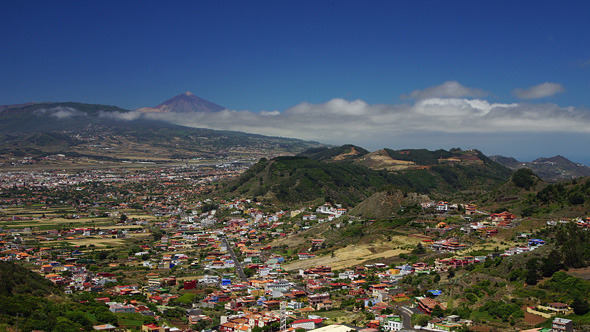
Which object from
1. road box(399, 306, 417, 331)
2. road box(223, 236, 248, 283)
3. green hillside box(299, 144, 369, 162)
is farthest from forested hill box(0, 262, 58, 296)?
green hillside box(299, 144, 369, 162)

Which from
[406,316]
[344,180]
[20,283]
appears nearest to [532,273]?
[406,316]

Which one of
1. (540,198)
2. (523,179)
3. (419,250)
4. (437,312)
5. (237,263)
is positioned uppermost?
(523,179)

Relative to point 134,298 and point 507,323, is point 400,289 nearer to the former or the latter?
point 507,323

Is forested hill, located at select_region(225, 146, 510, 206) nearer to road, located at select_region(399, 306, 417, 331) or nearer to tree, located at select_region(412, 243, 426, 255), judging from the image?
tree, located at select_region(412, 243, 426, 255)

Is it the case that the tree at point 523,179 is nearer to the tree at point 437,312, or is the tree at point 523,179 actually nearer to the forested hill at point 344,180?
the forested hill at point 344,180

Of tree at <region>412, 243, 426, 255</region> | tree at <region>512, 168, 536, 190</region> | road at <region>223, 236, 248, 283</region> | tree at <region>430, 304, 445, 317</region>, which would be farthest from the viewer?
tree at <region>512, 168, 536, 190</region>

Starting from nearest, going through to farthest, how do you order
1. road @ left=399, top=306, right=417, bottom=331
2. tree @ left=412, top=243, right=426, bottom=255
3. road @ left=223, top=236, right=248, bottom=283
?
road @ left=399, top=306, right=417, bottom=331, road @ left=223, top=236, right=248, bottom=283, tree @ left=412, top=243, right=426, bottom=255

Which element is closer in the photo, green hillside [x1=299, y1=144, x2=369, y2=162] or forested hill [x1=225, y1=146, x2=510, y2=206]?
forested hill [x1=225, y1=146, x2=510, y2=206]

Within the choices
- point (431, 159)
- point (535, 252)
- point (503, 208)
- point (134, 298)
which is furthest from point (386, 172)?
point (134, 298)

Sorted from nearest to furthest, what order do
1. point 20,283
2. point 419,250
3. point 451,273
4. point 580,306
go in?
point 580,306, point 20,283, point 451,273, point 419,250

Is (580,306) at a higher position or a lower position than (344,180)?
lower

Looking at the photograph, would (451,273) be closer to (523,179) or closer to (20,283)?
(20,283)

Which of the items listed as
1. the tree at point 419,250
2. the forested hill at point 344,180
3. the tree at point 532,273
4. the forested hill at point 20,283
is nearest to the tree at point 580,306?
the tree at point 532,273
